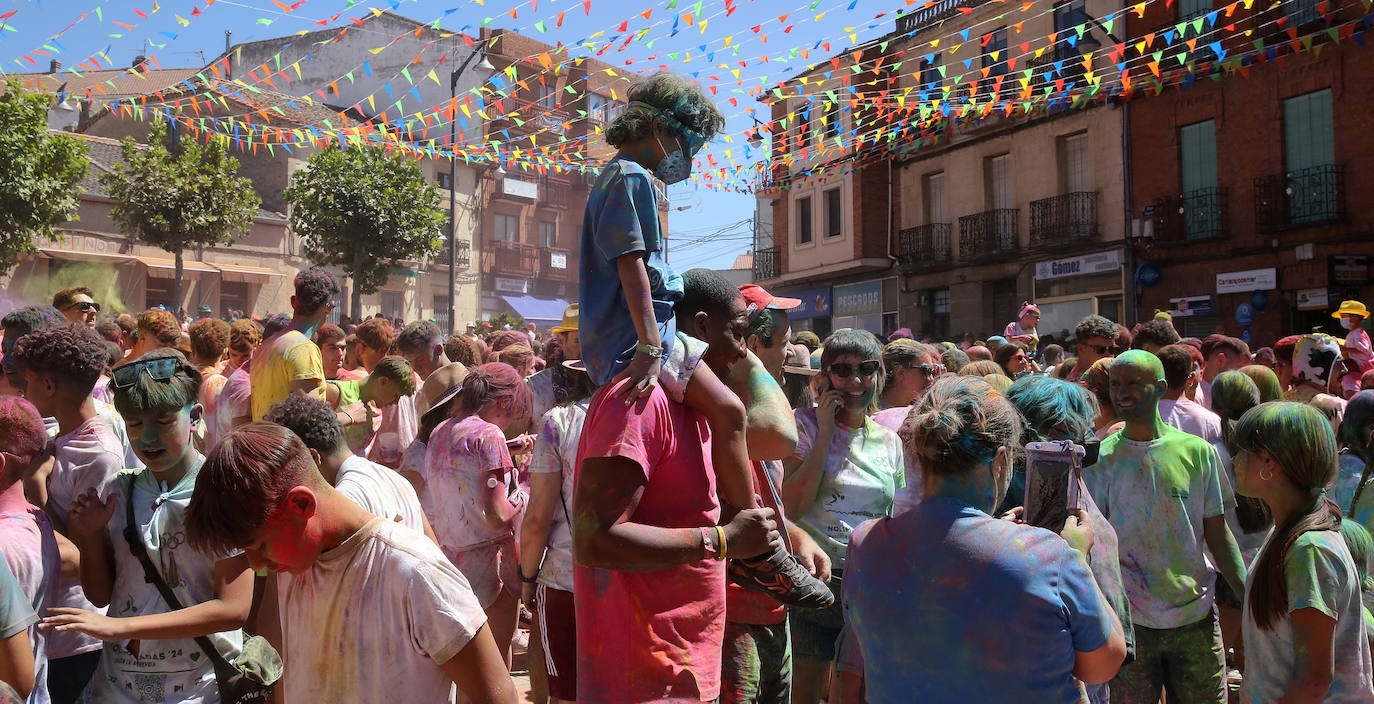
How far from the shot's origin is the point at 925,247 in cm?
2594

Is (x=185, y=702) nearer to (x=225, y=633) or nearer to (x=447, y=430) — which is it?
(x=225, y=633)

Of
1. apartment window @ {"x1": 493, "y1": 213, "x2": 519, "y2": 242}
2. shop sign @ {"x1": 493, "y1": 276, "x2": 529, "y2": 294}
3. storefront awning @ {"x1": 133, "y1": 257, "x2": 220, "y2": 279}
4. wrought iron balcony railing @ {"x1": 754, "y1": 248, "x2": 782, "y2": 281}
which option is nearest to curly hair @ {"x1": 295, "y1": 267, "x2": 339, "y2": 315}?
wrought iron balcony railing @ {"x1": 754, "y1": 248, "x2": 782, "y2": 281}

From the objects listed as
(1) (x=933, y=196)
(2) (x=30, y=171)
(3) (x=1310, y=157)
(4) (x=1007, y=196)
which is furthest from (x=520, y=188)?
(3) (x=1310, y=157)

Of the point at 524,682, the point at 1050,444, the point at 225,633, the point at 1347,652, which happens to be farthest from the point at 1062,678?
the point at 524,682

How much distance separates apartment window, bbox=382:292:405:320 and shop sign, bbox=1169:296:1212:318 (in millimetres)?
27756

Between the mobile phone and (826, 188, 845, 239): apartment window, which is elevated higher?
(826, 188, 845, 239): apartment window

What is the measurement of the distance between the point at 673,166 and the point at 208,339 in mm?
4386

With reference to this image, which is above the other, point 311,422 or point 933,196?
point 933,196

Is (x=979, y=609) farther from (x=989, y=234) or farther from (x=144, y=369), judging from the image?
(x=989, y=234)

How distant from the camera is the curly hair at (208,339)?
5969 mm

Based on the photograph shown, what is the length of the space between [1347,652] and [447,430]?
11.3 ft

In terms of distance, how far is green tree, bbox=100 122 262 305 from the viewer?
22.5 m

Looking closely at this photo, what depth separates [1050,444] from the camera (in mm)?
2322

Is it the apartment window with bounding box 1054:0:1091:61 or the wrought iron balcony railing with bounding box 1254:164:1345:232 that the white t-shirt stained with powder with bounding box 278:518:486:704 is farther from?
the apartment window with bounding box 1054:0:1091:61
